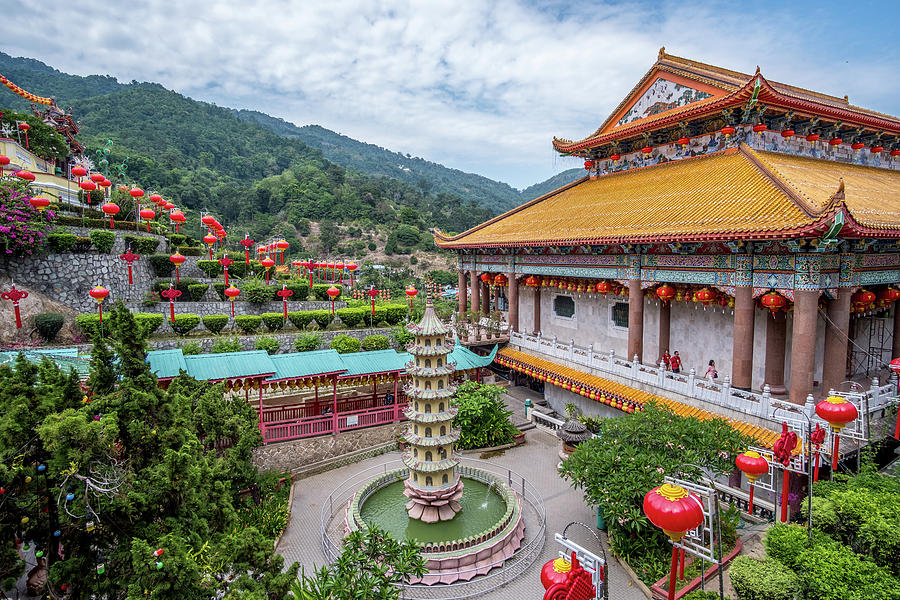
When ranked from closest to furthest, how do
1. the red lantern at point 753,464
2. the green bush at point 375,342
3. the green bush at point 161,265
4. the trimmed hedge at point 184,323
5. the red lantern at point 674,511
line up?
1. the red lantern at point 674,511
2. the red lantern at point 753,464
3. the trimmed hedge at point 184,323
4. the green bush at point 375,342
5. the green bush at point 161,265

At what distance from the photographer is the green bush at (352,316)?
25.5 meters

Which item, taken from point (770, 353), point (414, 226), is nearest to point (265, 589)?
point (770, 353)

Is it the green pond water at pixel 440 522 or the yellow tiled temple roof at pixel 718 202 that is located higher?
the yellow tiled temple roof at pixel 718 202

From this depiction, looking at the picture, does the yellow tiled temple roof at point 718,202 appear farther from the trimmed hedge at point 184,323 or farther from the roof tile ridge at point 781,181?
the trimmed hedge at point 184,323

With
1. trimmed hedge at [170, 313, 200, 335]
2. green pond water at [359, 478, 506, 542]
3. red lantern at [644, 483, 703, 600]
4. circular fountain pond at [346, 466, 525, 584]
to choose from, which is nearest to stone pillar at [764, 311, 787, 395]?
circular fountain pond at [346, 466, 525, 584]

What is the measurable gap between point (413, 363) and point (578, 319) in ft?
35.3

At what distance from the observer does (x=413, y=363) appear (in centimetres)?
1182

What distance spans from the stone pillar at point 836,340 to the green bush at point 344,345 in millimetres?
17507

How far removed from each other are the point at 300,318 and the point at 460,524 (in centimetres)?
1568

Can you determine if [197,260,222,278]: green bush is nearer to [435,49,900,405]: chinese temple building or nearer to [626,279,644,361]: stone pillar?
[435,49,900,405]: chinese temple building

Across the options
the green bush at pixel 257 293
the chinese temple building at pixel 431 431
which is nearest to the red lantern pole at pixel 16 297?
the green bush at pixel 257 293

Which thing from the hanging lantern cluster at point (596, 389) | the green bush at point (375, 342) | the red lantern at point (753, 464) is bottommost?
the hanging lantern cluster at point (596, 389)

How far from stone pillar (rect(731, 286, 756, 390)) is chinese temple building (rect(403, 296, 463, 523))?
7752 millimetres

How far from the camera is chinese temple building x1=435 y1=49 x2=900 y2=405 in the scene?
11648 millimetres
